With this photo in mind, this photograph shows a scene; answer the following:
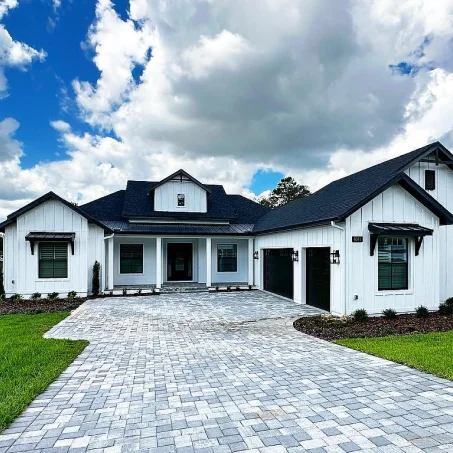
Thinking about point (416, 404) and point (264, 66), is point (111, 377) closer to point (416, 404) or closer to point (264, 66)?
point (416, 404)

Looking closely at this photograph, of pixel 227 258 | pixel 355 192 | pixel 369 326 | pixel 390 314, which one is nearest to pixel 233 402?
pixel 369 326

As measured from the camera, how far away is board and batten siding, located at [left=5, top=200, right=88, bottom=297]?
13.8 m

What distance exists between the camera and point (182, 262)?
62.2 feet

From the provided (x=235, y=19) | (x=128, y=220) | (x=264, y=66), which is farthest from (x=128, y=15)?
(x=128, y=220)

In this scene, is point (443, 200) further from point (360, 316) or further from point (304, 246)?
point (360, 316)

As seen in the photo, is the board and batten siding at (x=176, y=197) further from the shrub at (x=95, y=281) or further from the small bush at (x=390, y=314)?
the small bush at (x=390, y=314)

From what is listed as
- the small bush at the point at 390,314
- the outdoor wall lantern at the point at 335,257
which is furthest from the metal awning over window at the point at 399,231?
the small bush at the point at 390,314

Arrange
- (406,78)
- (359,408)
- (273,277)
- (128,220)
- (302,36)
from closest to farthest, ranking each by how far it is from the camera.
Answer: (359,408) → (302,36) → (406,78) → (273,277) → (128,220)

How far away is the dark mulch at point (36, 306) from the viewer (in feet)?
36.7

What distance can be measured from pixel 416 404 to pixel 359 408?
0.75 m

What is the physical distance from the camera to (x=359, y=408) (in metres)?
3.90

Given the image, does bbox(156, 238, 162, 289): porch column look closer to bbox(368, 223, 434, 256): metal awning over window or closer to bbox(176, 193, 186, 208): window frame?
bbox(176, 193, 186, 208): window frame

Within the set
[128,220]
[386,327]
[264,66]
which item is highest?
[264,66]

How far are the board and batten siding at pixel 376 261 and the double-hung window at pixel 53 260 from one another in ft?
38.4
